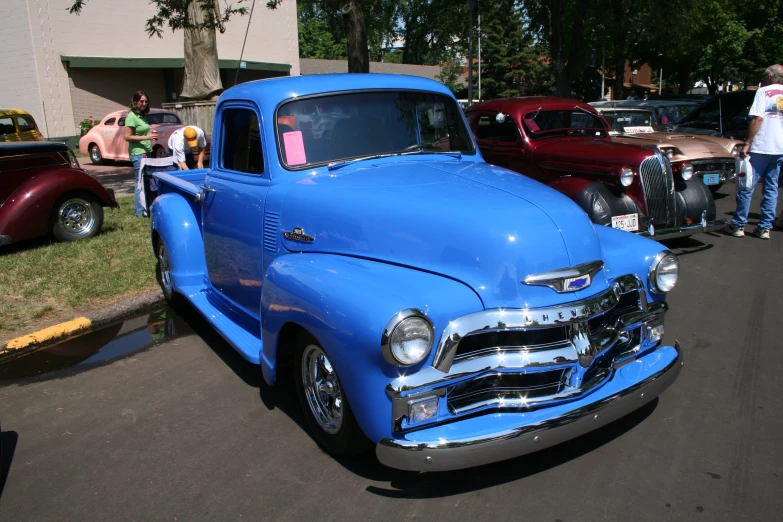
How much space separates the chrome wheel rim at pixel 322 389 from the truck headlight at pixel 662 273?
6.02 feet

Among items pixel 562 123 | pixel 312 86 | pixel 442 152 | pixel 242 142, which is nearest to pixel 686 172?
pixel 562 123

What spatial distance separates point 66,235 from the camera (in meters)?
7.83

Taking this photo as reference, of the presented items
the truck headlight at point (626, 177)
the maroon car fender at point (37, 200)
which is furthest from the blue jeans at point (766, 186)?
the maroon car fender at point (37, 200)

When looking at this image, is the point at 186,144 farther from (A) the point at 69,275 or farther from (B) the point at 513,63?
(B) the point at 513,63

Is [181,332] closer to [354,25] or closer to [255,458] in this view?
[255,458]

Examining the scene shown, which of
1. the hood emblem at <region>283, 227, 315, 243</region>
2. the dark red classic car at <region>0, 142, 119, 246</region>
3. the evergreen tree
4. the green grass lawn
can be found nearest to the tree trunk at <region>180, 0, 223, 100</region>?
the dark red classic car at <region>0, 142, 119, 246</region>

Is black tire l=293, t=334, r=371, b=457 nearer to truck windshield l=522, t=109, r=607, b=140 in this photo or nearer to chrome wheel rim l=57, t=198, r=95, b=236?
chrome wheel rim l=57, t=198, r=95, b=236

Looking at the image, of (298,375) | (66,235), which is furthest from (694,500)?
(66,235)

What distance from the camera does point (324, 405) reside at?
324 centimetres

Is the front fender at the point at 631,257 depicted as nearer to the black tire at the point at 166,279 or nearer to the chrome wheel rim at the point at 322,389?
the chrome wheel rim at the point at 322,389

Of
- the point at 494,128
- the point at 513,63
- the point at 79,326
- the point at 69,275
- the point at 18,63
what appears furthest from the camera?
the point at 513,63

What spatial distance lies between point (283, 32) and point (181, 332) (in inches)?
1048

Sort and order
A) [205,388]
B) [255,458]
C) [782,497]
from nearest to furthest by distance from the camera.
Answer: [782,497]
[255,458]
[205,388]

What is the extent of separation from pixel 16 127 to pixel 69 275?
10.3 m
